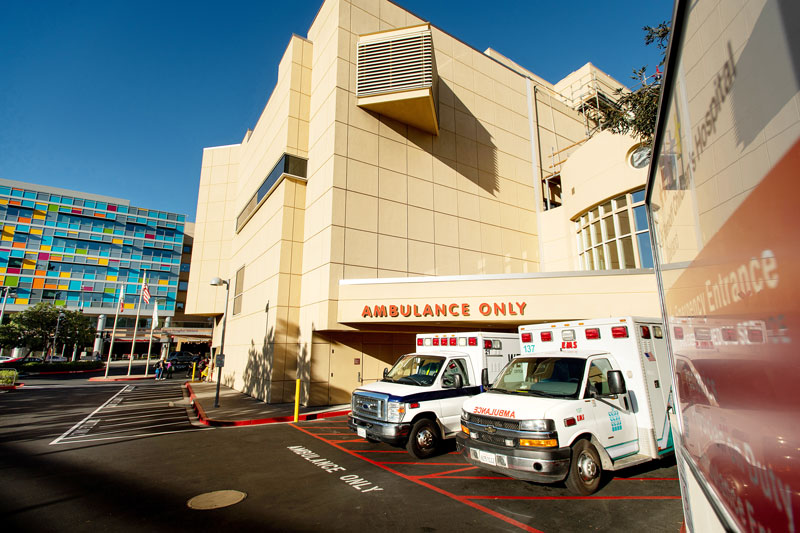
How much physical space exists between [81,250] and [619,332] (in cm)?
9328

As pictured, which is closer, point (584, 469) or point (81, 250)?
point (584, 469)

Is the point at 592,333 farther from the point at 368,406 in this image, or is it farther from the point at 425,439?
the point at 368,406

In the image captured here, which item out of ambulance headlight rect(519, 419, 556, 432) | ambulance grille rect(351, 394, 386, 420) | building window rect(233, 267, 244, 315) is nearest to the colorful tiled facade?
building window rect(233, 267, 244, 315)

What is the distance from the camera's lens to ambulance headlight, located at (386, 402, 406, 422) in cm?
877

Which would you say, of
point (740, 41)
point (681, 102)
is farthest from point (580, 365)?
point (740, 41)

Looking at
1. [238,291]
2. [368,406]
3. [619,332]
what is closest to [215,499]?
[368,406]

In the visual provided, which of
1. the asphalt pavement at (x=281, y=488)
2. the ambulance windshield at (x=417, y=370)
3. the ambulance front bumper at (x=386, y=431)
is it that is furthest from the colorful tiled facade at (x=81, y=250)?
the ambulance front bumper at (x=386, y=431)

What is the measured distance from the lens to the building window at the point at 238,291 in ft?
85.5

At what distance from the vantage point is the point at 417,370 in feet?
34.0

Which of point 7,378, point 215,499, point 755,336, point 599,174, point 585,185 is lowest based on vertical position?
point 215,499

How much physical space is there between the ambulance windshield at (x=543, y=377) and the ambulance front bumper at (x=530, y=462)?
1.02m

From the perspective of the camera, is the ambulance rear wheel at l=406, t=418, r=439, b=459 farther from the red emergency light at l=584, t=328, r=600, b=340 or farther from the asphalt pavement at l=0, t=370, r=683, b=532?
the red emergency light at l=584, t=328, r=600, b=340

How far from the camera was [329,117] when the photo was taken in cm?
1892

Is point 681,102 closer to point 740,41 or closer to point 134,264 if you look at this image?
point 740,41
